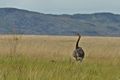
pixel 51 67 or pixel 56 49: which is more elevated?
pixel 51 67

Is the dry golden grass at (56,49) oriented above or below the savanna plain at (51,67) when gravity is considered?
below

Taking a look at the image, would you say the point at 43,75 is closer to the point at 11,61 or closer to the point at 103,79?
the point at 103,79

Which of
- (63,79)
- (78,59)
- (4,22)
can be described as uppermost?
(4,22)

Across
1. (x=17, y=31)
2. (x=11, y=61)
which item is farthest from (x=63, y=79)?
(x=11, y=61)

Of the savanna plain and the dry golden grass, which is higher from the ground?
the savanna plain

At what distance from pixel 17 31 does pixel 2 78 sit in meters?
2.79

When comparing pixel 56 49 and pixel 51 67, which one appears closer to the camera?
pixel 51 67

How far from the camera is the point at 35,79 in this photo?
281 inches

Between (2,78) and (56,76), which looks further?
(56,76)

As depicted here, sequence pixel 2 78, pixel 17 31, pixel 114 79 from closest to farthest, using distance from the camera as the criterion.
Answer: pixel 2 78 → pixel 114 79 → pixel 17 31

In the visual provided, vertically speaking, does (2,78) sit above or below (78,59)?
above

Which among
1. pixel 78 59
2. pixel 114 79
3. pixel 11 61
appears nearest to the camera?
pixel 114 79

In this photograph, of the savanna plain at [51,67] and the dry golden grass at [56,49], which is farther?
the dry golden grass at [56,49]

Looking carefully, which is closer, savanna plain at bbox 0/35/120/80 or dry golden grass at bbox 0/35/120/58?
savanna plain at bbox 0/35/120/80
